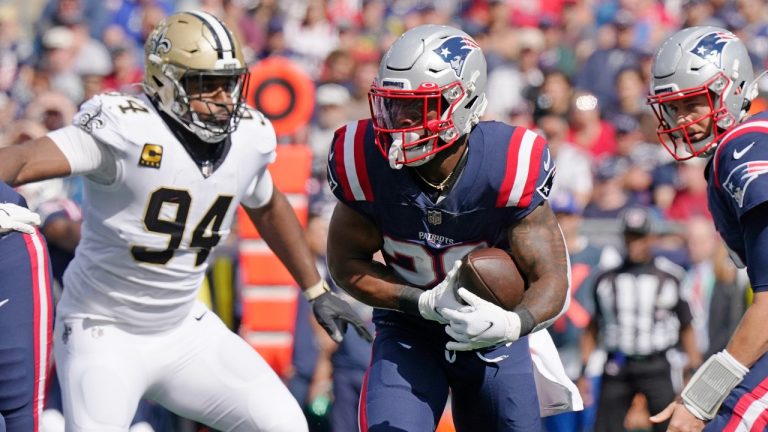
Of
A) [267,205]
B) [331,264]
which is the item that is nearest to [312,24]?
[267,205]

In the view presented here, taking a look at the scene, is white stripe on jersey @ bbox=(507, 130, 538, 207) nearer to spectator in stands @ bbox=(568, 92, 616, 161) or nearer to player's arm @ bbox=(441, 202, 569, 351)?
player's arm @ bbox=(441, 202, 569, 351)

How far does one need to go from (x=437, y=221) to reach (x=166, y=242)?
1167 mm

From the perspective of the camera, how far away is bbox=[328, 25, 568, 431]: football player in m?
4.26

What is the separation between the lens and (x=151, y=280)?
501cm

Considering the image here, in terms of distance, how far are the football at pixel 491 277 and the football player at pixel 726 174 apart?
0.62 metres

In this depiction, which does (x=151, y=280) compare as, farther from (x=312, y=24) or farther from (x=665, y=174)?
(x=312, y=24)

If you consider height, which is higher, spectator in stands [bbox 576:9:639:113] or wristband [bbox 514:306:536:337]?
wristband [bbox 514:306:536:337]

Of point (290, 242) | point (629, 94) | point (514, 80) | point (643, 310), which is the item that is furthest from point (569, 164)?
point (290, 242)

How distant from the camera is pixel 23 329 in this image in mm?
4641

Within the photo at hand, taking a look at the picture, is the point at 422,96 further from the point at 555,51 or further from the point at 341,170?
the point at 555,51

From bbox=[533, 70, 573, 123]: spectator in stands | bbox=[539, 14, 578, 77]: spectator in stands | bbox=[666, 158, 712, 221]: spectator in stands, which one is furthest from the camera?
bbox=[539, 14, 578, 77]: spectator in stands

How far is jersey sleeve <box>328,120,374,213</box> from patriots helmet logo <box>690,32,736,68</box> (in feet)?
3.91

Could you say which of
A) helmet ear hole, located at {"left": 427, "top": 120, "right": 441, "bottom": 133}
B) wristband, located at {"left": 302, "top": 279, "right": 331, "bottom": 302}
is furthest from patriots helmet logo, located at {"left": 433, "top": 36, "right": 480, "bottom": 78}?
wristband, located at {"left": 302, "top": 279, "right": 331, "bottom": 302}

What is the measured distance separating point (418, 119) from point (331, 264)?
623 mm
